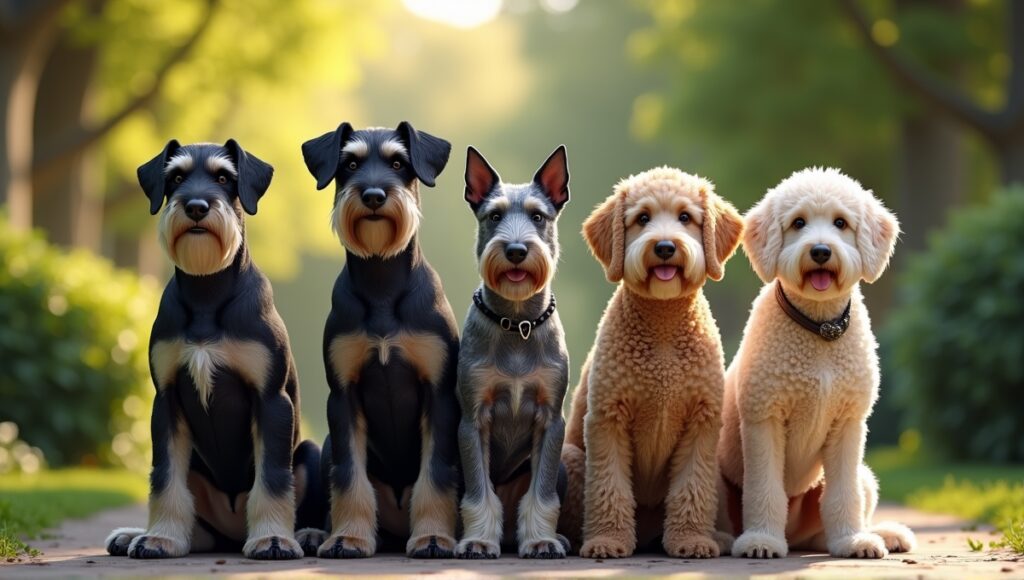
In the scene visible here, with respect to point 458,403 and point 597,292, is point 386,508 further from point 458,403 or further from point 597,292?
point 597,292

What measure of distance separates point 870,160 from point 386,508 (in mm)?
18815

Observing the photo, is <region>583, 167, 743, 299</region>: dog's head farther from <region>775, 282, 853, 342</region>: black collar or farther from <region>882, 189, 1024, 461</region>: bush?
<region>882, 189, 1024, 461</region>: bush

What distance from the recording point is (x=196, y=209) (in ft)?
20.8

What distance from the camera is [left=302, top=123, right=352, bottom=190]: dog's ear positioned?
21.7ft

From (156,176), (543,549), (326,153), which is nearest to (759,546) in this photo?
(543,549)

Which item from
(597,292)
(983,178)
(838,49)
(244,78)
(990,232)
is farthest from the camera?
(597,292)

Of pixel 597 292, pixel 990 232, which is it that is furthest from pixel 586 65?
pixel 990 232

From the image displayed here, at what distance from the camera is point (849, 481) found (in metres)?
6.61

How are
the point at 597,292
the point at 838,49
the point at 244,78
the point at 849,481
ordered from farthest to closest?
1. the point at 597,292
2. the point at 244,78
3. the point at 838,49
4. the point at 849,481

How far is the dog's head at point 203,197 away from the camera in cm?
634

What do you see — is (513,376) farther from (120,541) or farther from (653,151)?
(653,151)

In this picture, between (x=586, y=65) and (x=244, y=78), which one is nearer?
(x=244, y=78)

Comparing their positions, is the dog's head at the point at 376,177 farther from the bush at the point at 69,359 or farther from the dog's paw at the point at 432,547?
the bush at the point at 69,359

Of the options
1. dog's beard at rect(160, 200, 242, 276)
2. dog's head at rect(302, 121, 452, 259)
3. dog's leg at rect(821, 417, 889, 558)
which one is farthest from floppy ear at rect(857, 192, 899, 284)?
dog's beard at rect(160, 200, 242, 276)
